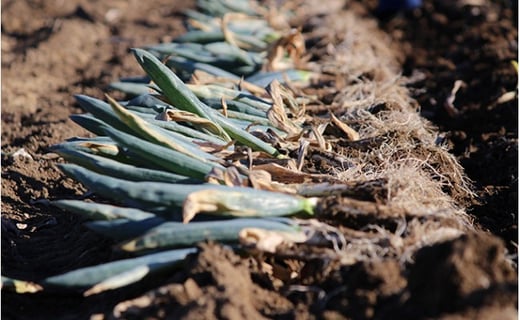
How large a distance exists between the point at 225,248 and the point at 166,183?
0.29 meters

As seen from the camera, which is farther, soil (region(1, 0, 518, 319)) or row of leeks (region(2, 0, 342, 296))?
row of leeks (region(2, 0, 342, 296))

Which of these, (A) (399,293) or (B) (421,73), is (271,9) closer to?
(B) (421,73)

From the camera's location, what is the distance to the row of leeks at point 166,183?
2.05 meters

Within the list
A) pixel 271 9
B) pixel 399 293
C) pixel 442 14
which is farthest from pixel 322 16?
pixel 399 293

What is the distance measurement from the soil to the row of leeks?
8 centimetres

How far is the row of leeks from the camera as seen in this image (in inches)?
80.7

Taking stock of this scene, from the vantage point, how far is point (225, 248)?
2.06m

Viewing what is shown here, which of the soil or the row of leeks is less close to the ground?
the row of leeks

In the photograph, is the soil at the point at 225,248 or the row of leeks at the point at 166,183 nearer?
the soil at the point at 225,248

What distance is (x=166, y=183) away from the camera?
2.22 meters

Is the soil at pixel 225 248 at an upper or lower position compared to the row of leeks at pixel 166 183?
lower

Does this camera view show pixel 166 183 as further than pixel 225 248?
Yes

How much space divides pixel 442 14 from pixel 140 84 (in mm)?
2816

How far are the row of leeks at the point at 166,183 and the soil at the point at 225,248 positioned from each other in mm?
80
